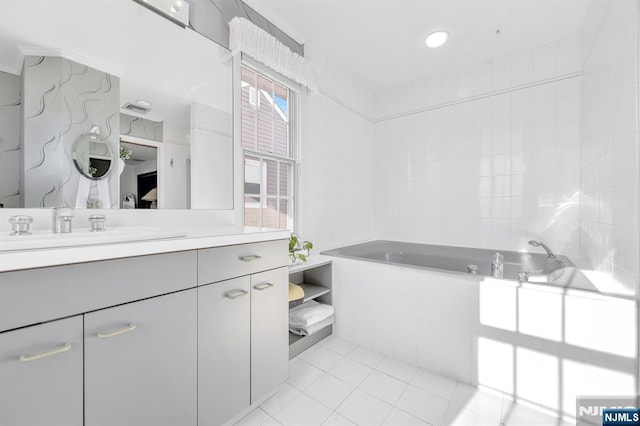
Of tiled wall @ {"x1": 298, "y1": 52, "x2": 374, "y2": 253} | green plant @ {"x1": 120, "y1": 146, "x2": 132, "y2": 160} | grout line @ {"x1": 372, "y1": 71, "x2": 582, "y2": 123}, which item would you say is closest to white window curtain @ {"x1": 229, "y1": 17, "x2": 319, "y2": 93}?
tiled wall @ {"x1": 298, "y1": 52, "x2": 374, "y2": 253}

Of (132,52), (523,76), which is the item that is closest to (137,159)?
(132,52)

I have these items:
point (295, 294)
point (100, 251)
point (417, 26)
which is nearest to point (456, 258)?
point (295, 294)

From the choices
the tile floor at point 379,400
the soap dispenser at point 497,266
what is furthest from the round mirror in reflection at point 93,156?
the soap dispenser at point 497,266

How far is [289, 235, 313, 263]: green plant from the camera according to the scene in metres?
2.00

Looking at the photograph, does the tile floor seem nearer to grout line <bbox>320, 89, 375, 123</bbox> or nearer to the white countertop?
the white countertop

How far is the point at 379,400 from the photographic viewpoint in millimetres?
1484

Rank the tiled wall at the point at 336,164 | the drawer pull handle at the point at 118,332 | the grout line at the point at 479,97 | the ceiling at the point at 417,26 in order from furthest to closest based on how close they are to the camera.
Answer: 1. the tiled wall at the point at 336,164
2. the grout line at the point at 479,97
3. the ceiling at the point at 417,26
4. the drawer pull handle at the point at 118,332

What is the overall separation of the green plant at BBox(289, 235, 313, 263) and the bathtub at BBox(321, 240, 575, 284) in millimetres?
237

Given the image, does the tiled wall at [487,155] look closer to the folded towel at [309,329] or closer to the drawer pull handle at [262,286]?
the folded towel at [309,329]

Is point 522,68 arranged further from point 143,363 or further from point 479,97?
point 143,363

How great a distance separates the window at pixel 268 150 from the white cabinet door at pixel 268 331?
78 centimetres

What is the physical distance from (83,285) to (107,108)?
896 millimetres

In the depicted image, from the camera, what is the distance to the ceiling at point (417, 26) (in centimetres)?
194

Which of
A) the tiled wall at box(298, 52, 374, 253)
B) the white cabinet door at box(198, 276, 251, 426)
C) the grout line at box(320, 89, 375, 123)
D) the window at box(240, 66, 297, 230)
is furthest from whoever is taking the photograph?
the grout line at box(320, 89, 375, 123)
